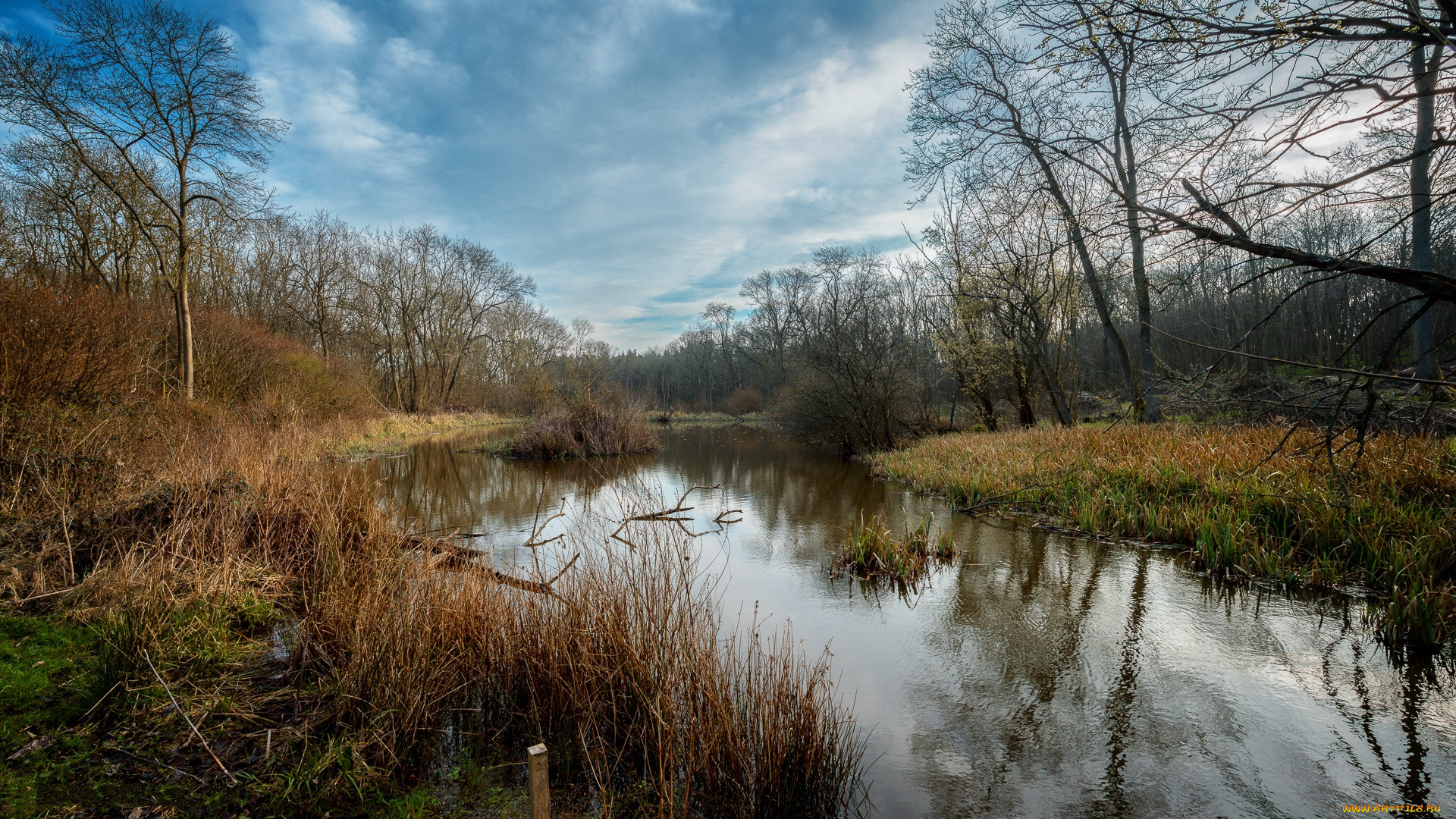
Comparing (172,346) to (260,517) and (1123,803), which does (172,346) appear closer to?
(260,517)

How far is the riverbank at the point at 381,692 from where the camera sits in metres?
2.60

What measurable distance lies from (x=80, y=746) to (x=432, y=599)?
1.47 m

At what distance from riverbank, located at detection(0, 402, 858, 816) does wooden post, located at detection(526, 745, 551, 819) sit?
0.77 m

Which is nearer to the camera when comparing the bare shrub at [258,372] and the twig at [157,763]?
the twig at [157,763]

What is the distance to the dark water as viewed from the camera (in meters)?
2.91

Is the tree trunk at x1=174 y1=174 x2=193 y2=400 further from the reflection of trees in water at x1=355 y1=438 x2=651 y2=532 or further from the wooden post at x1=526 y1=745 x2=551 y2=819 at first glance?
the wooden post at x1=526 y1=745 x2=551 y2=819

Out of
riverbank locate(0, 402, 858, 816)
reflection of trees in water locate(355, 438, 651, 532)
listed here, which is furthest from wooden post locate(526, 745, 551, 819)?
reflection of trees in water locate(355, 438, 651, 532)

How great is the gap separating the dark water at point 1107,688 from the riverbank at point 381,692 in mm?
629

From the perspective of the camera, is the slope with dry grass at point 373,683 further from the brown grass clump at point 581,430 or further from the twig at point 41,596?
the brown grass clump at point 581,430

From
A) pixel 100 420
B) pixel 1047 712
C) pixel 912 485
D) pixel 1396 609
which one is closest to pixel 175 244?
pixel 100 420

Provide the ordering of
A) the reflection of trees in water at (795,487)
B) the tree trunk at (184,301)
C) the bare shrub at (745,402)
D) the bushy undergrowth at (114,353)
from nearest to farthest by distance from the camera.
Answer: the bushy undergrowth at (114,353) → the reflection of trees in water at (795,487) → the tree trunk at (184,301) → the bare shrub at (745,402)

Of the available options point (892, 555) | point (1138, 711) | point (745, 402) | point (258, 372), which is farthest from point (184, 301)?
point (745, 402)

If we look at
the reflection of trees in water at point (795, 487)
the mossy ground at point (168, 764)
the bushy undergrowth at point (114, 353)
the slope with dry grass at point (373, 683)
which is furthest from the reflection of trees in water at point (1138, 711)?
the bushy undergrowth at point (114, 353)

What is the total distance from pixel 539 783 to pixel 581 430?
16.6m
